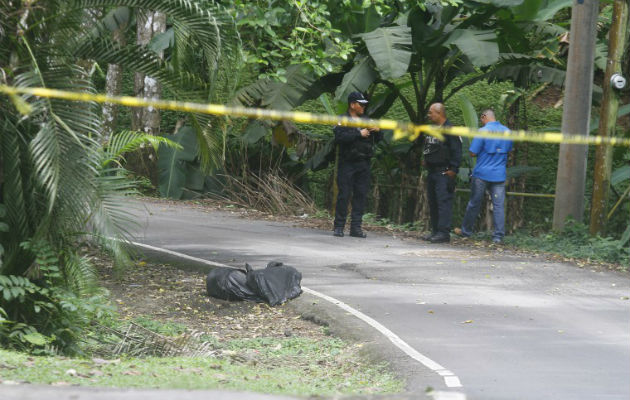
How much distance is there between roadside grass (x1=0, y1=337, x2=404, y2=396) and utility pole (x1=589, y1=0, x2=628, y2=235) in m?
7.37

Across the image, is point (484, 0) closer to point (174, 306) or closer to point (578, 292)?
point (578, 292)

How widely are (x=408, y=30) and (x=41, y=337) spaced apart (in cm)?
926

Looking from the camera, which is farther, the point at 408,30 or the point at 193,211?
the point at 193,211

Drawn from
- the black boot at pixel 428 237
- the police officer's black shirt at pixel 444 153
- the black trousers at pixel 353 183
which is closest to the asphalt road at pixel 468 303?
the black boot at pixel 428 237

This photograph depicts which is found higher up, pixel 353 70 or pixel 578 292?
pixel 353 70

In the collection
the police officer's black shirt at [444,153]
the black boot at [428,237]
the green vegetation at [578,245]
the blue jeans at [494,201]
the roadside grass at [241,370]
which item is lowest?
the roadside grass at [241,370]

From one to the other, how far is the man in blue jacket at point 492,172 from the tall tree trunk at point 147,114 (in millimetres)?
7852

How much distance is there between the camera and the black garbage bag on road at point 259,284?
31.3 ft

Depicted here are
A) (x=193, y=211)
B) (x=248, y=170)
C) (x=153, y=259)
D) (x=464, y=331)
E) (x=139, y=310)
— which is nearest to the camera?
(x=464, y=331)

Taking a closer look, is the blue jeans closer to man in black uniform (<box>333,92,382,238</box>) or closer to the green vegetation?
the green vegetation

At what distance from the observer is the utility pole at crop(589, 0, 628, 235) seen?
45.6 ft

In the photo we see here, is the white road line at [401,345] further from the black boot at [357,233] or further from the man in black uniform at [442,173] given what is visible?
the man in black uniform at [442,173]

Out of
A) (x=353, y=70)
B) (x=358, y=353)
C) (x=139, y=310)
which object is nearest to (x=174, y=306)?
(x=139, y=310)

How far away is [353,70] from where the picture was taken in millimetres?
15617
